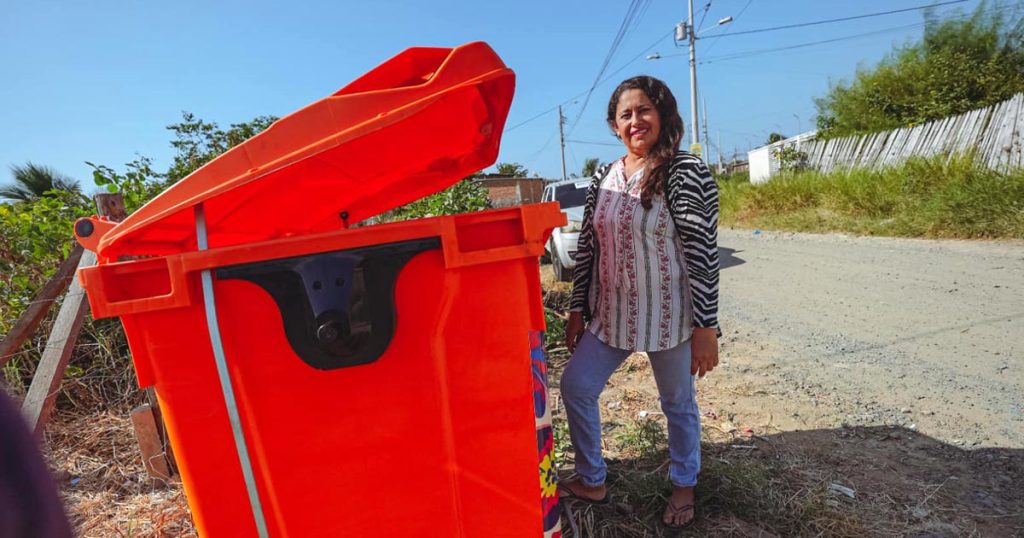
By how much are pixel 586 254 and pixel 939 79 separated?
1426cm

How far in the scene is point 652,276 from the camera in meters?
1.88

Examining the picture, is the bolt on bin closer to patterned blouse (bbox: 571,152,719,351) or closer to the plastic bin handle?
the plastic bin handle

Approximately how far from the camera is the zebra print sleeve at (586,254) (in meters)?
2.09

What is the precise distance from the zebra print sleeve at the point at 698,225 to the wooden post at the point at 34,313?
3641mm

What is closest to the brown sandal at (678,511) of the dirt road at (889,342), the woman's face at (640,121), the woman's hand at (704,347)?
the woman's hand at (704,347)

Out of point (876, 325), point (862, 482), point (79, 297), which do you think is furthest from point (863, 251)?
point (79, 297)

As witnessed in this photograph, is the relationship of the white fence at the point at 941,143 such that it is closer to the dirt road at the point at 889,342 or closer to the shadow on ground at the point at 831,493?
the dirt road at the point at 889,342

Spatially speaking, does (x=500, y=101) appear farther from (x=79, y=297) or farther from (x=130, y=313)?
(x=79, y=297)

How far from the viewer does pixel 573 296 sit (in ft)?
7.17

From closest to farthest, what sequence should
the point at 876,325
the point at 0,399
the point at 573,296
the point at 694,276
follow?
the point at 0,399, the point at 694,276, the point at 573,296, the point at 876,325

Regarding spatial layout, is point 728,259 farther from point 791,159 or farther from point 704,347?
point 791,159

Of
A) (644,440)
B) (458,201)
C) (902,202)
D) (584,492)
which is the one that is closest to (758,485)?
(644,440)

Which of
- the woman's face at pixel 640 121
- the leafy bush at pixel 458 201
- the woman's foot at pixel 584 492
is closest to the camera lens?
the woman's face at pixel 640 121

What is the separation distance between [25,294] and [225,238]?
3.21 m
